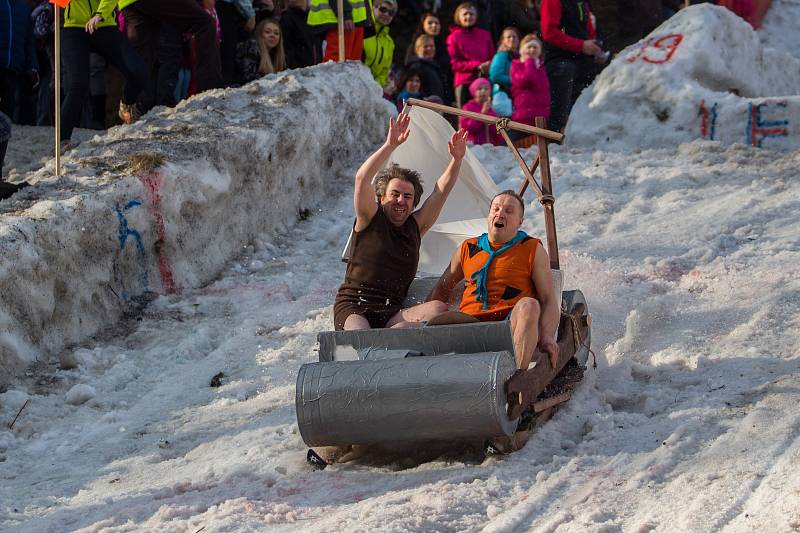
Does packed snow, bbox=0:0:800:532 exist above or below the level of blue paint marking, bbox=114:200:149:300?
below

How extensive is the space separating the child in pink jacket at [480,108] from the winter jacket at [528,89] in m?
0.25

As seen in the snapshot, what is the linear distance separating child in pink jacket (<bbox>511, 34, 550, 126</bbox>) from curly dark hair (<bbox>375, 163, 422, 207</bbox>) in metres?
4.50

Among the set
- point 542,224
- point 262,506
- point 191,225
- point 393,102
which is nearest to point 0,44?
point 191,225

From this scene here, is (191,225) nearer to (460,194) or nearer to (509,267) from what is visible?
(460,194)

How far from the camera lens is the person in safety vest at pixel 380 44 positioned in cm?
1081

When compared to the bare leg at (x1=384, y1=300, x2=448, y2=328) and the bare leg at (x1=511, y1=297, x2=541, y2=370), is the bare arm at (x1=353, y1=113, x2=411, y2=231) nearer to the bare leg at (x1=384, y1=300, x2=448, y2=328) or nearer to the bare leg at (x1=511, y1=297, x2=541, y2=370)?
the bare leg at (x1=384, y1=300, x2=448, y2=328)

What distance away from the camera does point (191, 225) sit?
7.86m

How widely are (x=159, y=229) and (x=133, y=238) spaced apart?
0.27 m

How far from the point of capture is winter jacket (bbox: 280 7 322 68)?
1076 centimetres

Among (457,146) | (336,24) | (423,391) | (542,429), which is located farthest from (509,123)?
(336,24)

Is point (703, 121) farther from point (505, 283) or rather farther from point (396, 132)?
point (505, 283)

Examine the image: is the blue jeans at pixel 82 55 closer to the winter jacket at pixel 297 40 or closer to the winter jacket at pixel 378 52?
the winter jacket at pixel 297 40

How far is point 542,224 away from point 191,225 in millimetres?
2581

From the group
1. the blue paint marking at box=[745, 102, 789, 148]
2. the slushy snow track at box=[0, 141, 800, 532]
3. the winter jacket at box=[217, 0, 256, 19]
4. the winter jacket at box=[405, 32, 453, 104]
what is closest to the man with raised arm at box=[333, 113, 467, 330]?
the slushy snow track at box=[0, 141, 800, 532]
